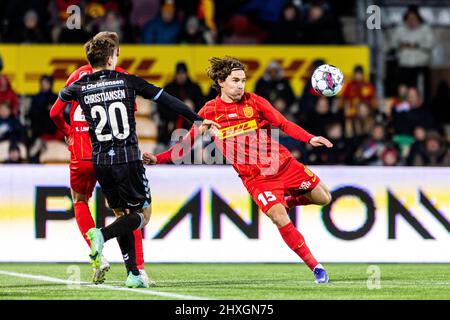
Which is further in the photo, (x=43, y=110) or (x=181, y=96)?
(x=181, y=96)

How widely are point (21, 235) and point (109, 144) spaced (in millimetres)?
4201

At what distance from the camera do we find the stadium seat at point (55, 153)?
1638 cm

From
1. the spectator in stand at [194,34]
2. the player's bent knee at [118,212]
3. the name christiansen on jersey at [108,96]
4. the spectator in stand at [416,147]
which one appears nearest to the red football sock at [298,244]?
the player's bent knee at [118,212]

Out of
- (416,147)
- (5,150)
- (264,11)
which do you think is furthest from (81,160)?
(264,11)

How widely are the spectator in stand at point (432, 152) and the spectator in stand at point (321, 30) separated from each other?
229cm

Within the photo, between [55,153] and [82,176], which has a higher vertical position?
[55,153]

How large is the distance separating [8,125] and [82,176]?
5.90 m

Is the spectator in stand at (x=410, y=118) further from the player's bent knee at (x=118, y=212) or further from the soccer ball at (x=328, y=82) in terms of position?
the player's bent knee at (x=118, y=212)

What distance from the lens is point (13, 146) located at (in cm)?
1594

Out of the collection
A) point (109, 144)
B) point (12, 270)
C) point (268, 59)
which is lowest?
point (12, 270)

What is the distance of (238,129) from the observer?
11125 mm

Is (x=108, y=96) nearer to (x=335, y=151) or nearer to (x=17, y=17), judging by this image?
(x=335, y=151)
